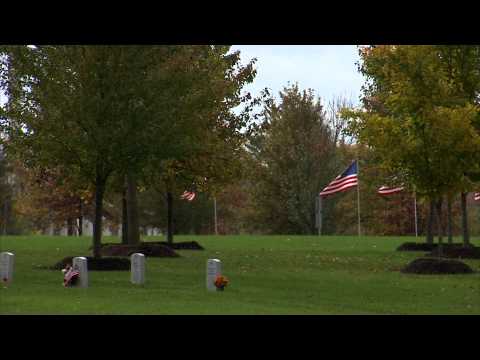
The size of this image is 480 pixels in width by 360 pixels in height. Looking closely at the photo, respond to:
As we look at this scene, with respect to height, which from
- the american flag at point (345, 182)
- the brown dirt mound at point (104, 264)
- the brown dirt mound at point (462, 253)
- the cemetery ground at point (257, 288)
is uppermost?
the american flag at point (345, 182)

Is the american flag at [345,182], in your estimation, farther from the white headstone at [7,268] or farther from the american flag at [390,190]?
the white headstone at [7,268]

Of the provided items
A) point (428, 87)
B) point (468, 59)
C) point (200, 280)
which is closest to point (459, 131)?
point (428, 87)

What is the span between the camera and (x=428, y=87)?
24.3 m

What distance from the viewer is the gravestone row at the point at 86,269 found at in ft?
60.9

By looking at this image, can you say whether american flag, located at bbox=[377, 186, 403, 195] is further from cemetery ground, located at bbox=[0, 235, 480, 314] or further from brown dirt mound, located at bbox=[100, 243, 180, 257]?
brown dirt mound, located at bbox=[100, 243, 180, 257]

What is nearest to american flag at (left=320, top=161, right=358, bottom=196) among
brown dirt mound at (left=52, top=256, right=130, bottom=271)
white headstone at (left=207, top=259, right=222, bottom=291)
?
brown dirt mound at (left=52, top=256, right=130, bottom=271)

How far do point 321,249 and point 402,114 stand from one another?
10316 mm

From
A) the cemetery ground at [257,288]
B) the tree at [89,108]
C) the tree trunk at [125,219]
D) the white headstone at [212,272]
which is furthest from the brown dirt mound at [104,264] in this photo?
the tree trunk at [125,219]

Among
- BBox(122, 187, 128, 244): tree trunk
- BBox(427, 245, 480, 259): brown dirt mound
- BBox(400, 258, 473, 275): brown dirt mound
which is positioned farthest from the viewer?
BBox(122, 187, 128, 244): tree trunk

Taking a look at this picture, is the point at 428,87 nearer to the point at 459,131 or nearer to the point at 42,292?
the point at 459,131

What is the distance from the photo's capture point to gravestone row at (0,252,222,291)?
731 inches

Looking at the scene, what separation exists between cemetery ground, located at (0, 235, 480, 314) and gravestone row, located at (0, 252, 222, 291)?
250 mm

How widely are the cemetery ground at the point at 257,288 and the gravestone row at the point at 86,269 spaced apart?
25cm

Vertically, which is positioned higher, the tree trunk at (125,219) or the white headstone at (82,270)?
the tree trunk at (125,219)
